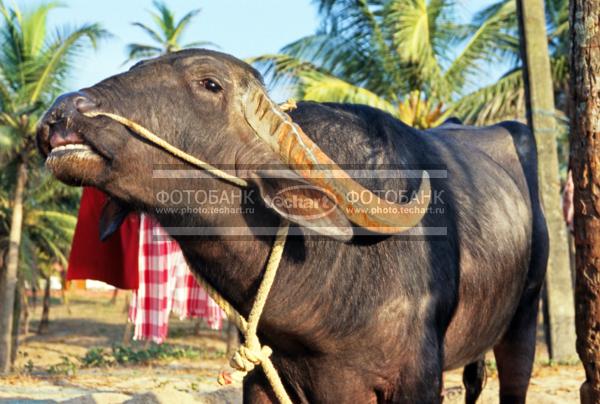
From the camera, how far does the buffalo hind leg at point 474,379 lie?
14.8 ft

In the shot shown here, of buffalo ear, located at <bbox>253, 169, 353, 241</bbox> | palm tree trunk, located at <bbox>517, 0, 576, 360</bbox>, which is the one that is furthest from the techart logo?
palm tree trunk, located at <bbox>517, 0, 576, 360</bbox>

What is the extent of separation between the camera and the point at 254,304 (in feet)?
7.93

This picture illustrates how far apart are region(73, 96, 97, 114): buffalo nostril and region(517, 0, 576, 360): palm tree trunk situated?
24.4ft

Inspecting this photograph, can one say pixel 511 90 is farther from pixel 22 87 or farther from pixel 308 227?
pixel 308 227

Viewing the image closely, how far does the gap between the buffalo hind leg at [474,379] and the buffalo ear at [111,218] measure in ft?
8.68

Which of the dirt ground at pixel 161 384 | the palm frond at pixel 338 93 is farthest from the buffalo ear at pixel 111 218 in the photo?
the palm frond at pixel 338 93

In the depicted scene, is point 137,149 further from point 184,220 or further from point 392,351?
point 392,351

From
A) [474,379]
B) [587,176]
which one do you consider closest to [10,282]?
[474,379]

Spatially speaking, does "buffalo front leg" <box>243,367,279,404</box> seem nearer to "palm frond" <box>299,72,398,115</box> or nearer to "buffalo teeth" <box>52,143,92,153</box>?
"buffalo teeth" <box>52,143,92,153</box>

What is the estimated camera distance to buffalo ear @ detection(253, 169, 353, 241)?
2.23 metres

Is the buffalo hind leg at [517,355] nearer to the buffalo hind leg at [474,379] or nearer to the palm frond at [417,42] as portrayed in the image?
the buffalo hind leg at [474,379]

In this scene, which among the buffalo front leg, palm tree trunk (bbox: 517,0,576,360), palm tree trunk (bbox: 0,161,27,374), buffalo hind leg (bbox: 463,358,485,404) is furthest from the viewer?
palm tree trunk (bbox: 0,161,27,374)

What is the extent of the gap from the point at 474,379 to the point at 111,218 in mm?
2712

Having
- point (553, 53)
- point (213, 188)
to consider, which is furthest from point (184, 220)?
point (553, 53)
